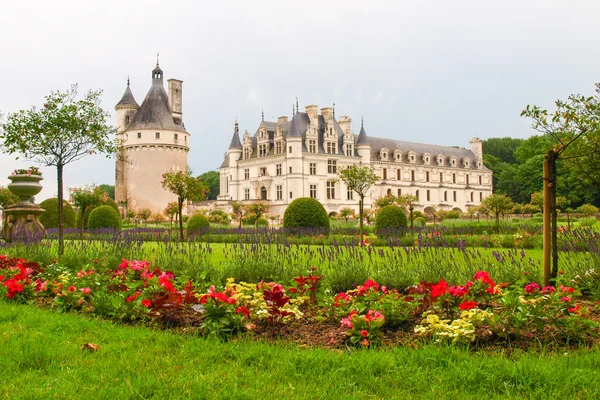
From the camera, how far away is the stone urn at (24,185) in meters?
14.8

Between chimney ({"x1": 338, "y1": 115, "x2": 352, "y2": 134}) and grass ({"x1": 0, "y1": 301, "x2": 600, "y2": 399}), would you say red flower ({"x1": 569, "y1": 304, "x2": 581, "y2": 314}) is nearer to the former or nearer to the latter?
grass ({"x1": 0, "y1": 301, "x2": 600, "y2": 399})

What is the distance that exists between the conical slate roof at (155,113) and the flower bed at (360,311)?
134 feet

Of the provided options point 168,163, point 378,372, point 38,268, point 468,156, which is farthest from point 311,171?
point 378,372

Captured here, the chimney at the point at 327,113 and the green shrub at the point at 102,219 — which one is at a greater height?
the chimney at the point at 327,113

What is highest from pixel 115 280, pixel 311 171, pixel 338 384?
pixel 311 171

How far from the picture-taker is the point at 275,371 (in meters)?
3.26

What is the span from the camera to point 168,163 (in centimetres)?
4475

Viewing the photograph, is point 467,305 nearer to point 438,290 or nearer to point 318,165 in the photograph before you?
point 438,290

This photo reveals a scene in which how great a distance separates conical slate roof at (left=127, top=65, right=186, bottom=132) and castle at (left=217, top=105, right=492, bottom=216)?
729 cm

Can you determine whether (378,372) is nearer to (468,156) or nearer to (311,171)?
(311,171)

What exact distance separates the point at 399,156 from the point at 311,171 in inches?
518

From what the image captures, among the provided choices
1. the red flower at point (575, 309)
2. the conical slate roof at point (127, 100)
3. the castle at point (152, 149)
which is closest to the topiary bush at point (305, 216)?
the red flower at point (575, 309)

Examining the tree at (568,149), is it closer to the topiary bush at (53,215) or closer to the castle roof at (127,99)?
the topiary bush at (53,215)

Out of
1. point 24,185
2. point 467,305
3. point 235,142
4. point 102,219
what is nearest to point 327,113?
point 235,142
